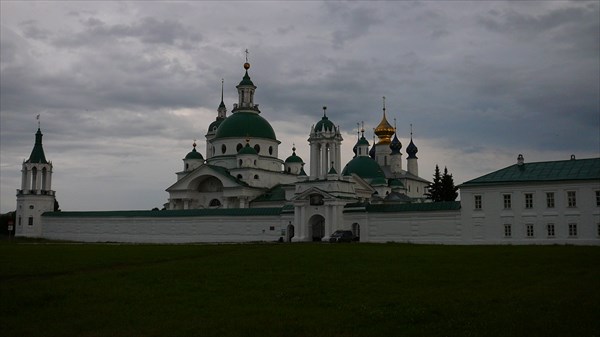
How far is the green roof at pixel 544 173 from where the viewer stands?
142ft

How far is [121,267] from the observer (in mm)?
25000

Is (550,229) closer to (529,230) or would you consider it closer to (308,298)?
(529,230)

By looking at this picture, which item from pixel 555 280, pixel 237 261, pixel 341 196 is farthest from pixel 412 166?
pixel 555 280

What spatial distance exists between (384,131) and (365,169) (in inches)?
774

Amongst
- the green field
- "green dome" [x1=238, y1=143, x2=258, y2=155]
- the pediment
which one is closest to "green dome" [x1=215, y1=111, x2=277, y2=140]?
"green dome" [x1=238, y1=143, x2=258, y2=155]

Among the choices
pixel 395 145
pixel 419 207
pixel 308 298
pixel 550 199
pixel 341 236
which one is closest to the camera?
pixel 308 298

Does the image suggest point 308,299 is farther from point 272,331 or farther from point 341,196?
point 341,196

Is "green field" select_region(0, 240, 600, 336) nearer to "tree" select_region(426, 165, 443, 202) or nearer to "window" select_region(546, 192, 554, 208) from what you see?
"window" select_region(546, 192, 554, 208)

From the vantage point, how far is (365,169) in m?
77.5

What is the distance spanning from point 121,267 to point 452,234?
28.2m

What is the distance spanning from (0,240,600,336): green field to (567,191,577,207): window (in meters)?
18.7

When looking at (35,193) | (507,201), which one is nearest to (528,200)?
(507,201)

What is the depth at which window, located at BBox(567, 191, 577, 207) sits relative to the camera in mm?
42938

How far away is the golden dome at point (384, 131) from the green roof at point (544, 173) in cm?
4884
